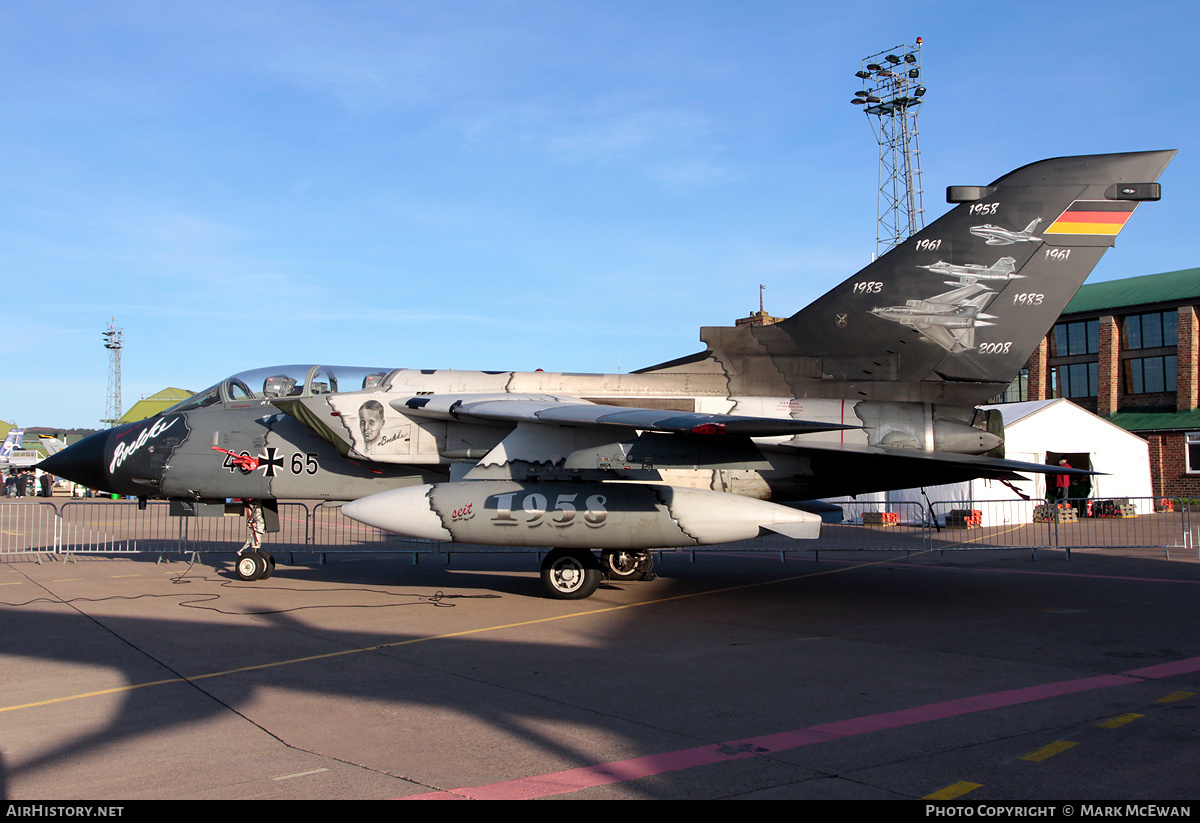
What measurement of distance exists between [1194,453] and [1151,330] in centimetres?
701

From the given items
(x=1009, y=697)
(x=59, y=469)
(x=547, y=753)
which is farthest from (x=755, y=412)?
(x=59, y=469)

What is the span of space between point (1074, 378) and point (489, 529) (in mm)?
39392

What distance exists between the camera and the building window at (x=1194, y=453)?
105 feet

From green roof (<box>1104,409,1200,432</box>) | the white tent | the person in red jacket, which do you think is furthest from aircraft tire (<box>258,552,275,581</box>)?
green roof (<box>1104,409,1200,432</box>)

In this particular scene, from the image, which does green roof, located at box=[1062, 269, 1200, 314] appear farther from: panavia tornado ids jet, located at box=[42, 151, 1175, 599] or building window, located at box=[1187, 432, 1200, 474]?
panavia tornado ids jet, located at box=[42, 151, 1175, 599]

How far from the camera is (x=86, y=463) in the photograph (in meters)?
12.3

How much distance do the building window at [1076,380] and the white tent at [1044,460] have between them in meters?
12.7

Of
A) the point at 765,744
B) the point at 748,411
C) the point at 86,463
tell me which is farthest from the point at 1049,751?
the point at 86,463

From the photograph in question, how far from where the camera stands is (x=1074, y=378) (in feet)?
131

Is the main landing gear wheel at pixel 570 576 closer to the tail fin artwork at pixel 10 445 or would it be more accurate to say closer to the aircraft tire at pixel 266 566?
the aircraft tire at pixel 266 566

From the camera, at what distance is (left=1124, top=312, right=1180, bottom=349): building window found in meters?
35.7

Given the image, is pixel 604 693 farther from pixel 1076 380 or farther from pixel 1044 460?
pixel 1076 380

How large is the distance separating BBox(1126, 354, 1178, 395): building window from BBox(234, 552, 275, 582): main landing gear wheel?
3807cm

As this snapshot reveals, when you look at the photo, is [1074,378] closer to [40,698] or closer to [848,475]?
[848,475]
